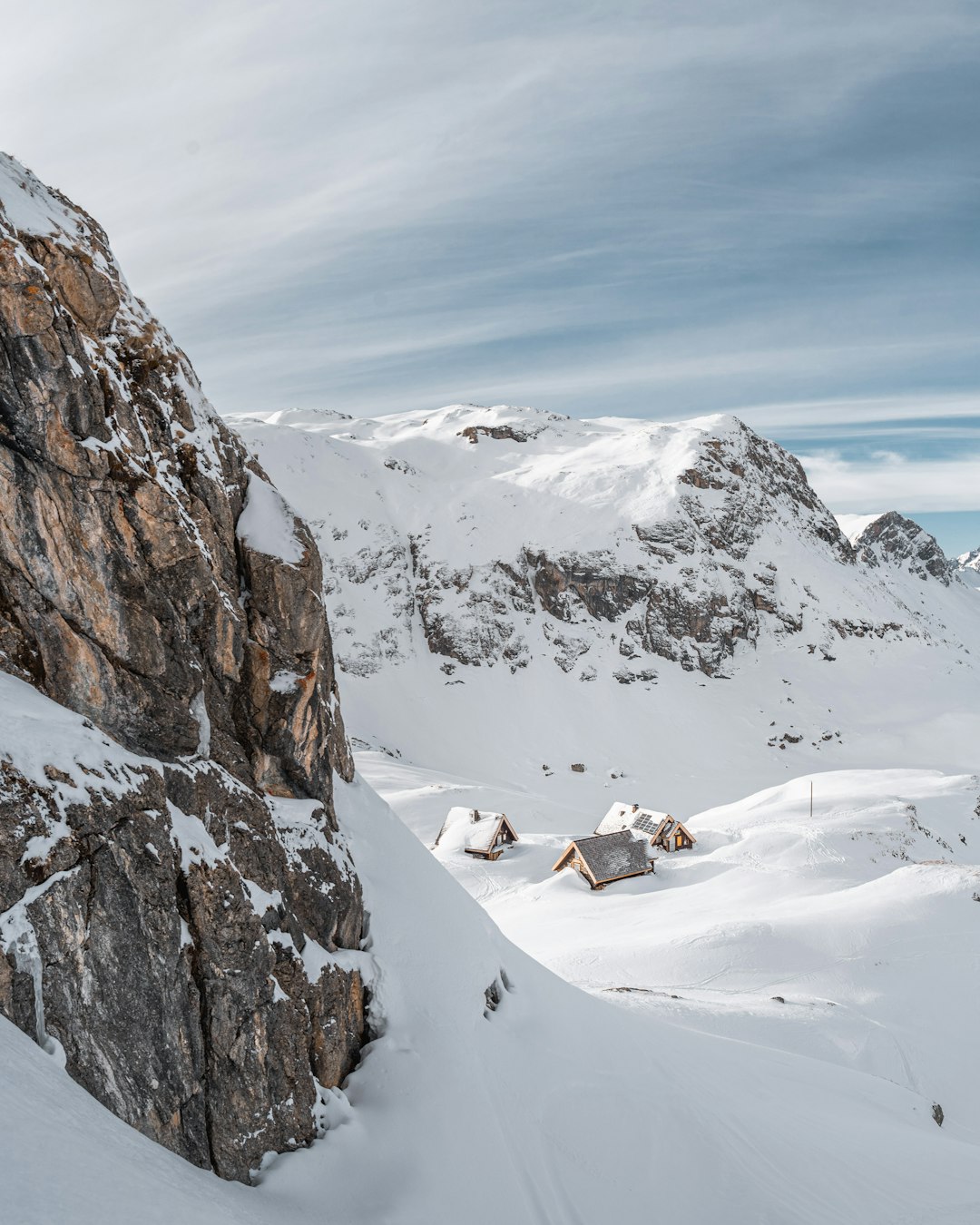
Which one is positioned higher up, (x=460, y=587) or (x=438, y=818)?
(x=460, y=587)

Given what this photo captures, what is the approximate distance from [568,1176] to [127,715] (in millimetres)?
10126

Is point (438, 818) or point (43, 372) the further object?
point (438, 818)

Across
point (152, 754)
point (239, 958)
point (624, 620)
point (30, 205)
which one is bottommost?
point (624, 620)

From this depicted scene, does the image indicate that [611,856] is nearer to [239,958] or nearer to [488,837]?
[488,837]

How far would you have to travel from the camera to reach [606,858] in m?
39.9

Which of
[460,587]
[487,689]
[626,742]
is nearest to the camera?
[626,742]

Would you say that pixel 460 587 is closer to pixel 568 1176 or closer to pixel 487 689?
pixel 487 689

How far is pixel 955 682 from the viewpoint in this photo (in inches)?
3383

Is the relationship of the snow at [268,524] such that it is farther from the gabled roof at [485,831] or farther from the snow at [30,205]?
the gabled roof at [485,831]

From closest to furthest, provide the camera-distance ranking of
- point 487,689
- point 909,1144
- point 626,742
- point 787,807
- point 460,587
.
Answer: point 909,1144 → point 787,807 → point 626,742 → point 487,689 → point 460,587

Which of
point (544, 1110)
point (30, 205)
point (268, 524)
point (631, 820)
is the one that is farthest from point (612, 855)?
point (30, 205)

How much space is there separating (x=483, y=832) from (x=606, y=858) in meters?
8.10

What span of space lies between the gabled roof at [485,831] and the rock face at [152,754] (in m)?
32.2

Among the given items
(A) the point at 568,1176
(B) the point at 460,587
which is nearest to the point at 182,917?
(A) the point at 568,1176
